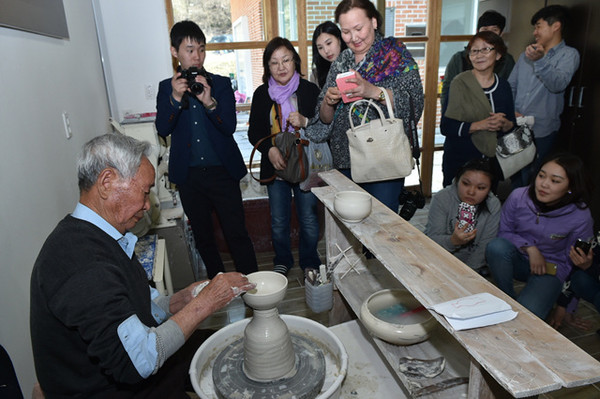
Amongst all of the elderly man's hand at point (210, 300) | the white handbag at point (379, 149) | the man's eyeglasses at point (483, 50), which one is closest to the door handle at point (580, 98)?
the man's eyeglasses at point (483, 50)

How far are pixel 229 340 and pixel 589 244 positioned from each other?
5.83 feet

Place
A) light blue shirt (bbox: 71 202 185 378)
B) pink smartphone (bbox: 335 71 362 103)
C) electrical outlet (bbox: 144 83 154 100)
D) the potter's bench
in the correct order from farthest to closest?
electrical outlet (bbox: 144 83 154 100) < pink smartphone (bbox: 335 71 362 103) < light blue shirt (bbox: 71 202 185 378) < the potter's bench

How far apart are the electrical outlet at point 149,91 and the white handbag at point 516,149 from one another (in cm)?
263

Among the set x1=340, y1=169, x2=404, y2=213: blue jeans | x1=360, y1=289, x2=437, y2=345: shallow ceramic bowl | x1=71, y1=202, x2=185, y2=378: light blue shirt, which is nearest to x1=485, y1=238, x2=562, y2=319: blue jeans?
x1=340, y1=169, x2=404, y2=213: blue jeans

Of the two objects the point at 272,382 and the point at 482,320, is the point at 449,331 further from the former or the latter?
the point at 272,382

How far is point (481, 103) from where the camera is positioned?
2684 millimetres

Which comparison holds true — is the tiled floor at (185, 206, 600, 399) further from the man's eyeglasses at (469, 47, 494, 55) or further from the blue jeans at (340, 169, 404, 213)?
the man's eyeglasses at (469, 47, 494, 55)

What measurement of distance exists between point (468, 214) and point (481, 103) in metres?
0.84

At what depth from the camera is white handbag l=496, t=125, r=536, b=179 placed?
2.75 m

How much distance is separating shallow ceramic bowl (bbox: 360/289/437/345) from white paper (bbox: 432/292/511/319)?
0.31 metres

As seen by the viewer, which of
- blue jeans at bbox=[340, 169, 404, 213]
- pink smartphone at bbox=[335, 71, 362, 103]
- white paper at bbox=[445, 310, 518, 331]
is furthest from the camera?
blue jeans at bbox=[340, 169, 404, 213]

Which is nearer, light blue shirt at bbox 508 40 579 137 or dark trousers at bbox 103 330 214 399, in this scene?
dark trousers at bbox 103 330 214 399

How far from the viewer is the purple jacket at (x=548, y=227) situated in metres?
2.07

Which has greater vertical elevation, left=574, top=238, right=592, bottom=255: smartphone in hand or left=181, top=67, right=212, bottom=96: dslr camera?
left=181, top=67, right=212, bottom=96: dslr camera
